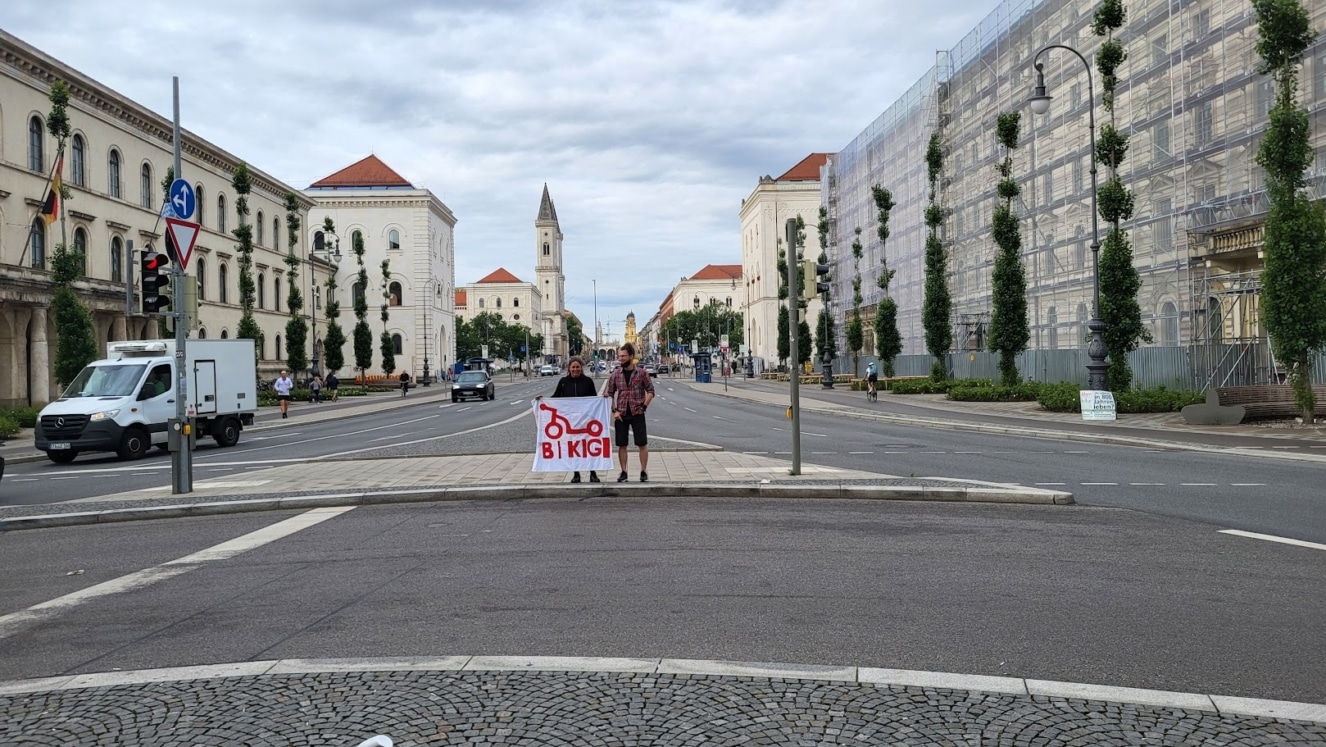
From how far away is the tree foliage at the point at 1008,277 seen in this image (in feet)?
117

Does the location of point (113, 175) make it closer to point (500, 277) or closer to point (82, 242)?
point (82, 242)

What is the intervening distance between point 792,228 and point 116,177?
158 feet

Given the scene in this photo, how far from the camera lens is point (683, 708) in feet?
14.6

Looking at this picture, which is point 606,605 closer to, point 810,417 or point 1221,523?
point 1221,523

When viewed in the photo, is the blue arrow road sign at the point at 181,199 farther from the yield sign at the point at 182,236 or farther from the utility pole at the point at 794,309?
the utility pole at the point at 794,309

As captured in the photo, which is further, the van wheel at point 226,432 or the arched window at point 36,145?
the arched window at point 36,145

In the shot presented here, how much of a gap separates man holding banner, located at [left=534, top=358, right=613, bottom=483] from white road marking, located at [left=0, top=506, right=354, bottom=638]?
3.11 metres

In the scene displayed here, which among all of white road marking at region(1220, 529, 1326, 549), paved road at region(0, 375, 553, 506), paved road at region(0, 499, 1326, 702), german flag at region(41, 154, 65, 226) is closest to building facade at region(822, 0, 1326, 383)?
white road marking at region(1220, 529, 1326, 549)

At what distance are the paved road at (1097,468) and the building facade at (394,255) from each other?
8118 cm

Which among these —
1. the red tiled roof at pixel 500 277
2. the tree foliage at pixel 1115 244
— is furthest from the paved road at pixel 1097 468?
the red tiled roof at pixel 500 277

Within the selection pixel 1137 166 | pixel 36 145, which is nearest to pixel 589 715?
pixel 1137 166

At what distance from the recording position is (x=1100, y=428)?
2430 cm

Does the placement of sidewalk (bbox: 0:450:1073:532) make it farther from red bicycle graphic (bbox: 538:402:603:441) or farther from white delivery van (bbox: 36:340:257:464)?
white delivery van (bbox: 36:340:257:464)

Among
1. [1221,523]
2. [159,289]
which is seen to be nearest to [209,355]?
[159,289]
